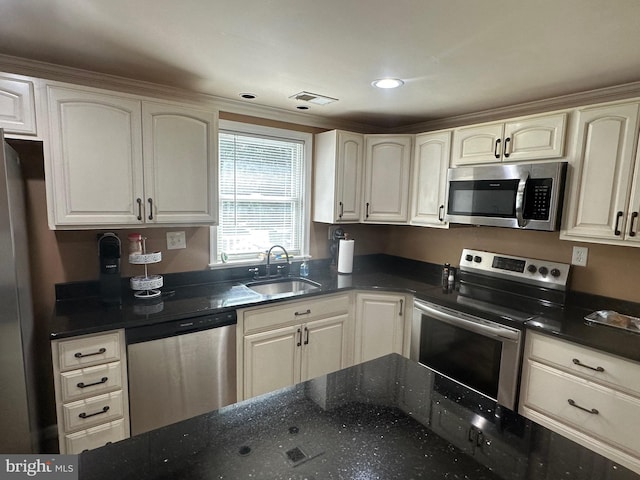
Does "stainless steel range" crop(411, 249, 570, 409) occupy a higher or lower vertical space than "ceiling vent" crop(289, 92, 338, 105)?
lower

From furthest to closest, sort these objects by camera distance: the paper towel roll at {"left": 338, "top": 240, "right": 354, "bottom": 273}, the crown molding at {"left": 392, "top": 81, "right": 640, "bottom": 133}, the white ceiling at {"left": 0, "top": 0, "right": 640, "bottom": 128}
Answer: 1. the paper towel roll at {"left": 338, "top": 240, "right": 354, "bottom": 273}
2. the crown molding at {"left": 392, "top": 81, "right": 640, "bottom": 133}
3. the white ceiling at {"left": 0, "top": 0, "right": 640, "bottom": 128}

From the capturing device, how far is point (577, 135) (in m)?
2.00

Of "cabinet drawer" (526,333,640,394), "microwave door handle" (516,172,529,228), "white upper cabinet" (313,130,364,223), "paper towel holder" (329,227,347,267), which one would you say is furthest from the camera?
"paper towel holder" (329,227,347,267)

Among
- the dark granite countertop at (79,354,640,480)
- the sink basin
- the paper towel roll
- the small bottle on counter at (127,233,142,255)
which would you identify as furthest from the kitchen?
the dark granite countertop at (79,354,640,480)

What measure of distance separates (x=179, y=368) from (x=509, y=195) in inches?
89.1

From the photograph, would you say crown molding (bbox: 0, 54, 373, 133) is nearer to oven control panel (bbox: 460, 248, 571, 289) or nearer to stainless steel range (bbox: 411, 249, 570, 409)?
oven control panel (bbox: 460, 248, 571, 289)

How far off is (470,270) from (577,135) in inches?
47.1

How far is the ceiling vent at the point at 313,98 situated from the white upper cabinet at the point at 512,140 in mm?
970

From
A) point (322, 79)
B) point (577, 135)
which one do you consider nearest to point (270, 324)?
point (322, 79)

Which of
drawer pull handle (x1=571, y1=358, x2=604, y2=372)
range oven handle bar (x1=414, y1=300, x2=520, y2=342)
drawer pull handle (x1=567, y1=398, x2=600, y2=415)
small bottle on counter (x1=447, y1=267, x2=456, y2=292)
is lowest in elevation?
drawer pull handle (x1=567, y1=398, x2=600, y2=415)

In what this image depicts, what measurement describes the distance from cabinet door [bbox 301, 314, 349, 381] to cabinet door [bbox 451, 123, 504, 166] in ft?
4.82

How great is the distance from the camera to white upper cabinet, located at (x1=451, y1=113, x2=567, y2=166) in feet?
6.84

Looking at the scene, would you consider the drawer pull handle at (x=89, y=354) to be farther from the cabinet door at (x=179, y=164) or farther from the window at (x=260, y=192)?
the window at (x=260, y=192)

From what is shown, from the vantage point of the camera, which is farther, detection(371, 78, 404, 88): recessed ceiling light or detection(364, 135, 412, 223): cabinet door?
detection(364, 135, 412, 223): cabinet door
